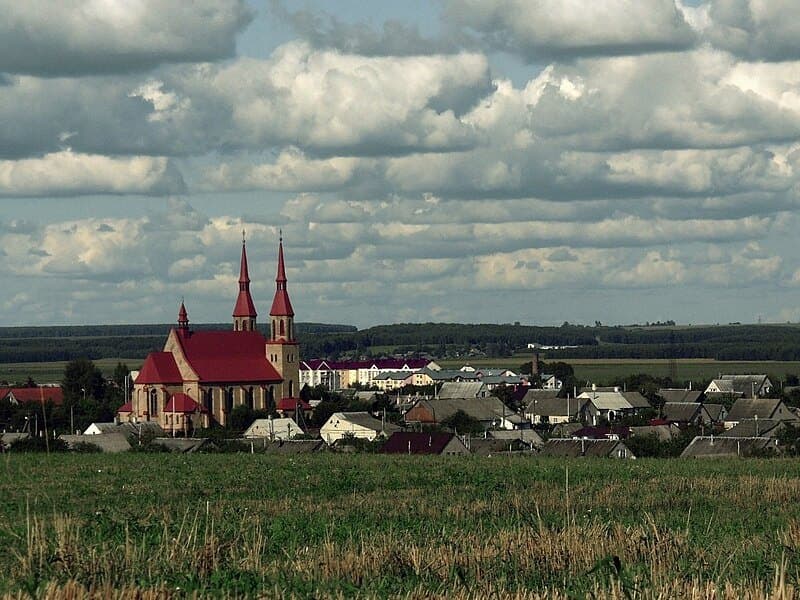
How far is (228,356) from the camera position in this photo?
365 feet

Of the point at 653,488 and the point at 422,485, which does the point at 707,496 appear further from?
the point at 422,485

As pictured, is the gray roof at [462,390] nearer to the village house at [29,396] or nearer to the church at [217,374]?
the church at [217,374]

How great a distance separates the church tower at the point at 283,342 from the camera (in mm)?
111938

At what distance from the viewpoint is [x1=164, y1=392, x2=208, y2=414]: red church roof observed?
347ft

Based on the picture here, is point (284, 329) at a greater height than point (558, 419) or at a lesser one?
greater

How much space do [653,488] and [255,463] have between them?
513 inches

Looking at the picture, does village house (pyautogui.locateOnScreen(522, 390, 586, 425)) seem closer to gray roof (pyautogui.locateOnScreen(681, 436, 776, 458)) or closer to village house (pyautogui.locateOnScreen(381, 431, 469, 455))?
village house (pyautogui.locateOnScreen(381, 431, 469, 455))

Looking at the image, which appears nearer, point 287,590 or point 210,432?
point 287,590

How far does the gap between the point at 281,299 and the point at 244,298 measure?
5426 millimetres

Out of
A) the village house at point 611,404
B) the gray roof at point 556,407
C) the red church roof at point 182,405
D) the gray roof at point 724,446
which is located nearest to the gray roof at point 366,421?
the red church roof at point 182,405

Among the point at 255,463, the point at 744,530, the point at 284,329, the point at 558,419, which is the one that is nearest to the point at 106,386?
the point at 284,329

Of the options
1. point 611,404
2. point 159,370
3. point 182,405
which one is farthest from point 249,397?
point 611,404

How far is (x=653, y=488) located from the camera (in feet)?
98.3

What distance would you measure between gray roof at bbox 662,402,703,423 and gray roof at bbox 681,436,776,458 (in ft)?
153
